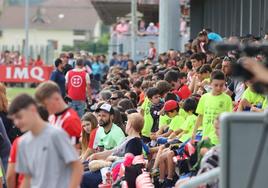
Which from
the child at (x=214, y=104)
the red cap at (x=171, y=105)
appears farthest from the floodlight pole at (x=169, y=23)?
the child at (x=214, y=104)

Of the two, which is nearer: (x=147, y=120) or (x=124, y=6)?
(x=147, y=120)

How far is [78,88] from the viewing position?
2683cm

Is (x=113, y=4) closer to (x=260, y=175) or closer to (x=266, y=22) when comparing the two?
(x=266, y=22)

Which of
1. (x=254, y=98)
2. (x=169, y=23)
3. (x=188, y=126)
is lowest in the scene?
(x=188, y=126)

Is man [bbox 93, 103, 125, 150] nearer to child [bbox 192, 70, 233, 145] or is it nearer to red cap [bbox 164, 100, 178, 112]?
red cap [bbox 164, 100, 178, 112]

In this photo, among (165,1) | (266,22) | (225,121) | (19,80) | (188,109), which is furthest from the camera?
(19,80)

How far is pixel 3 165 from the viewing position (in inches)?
501

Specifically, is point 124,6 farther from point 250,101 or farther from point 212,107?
point 212,107

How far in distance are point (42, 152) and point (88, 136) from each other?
7268mm

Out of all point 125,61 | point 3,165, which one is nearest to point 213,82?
point 3,165

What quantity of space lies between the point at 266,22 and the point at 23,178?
1466cm

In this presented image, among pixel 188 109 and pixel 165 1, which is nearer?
pixel 188 109

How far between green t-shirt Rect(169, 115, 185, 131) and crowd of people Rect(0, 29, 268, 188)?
2cm

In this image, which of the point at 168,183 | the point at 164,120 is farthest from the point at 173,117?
the point at 168,183
